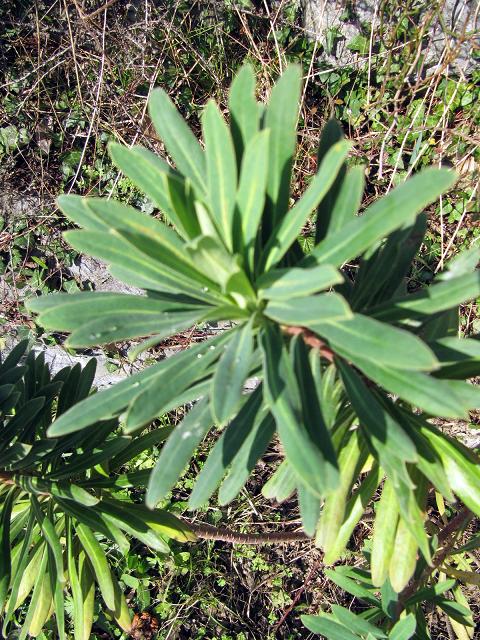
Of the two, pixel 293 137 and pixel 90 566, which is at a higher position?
pixel 293 137

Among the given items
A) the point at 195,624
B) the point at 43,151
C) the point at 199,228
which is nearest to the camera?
the point at 199,228

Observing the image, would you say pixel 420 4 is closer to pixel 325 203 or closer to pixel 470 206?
pixel 470 206

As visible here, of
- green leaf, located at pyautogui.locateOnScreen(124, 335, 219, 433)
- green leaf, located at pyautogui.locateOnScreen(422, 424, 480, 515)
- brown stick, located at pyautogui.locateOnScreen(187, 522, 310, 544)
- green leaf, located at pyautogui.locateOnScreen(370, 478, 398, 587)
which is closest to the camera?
green leaf, located at pyautogui.locateOnScreen(124, 335, 219, 433)

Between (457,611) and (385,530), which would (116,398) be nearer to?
(385,530)

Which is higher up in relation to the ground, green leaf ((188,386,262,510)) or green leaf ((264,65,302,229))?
green leaf ((264,65,302,229))

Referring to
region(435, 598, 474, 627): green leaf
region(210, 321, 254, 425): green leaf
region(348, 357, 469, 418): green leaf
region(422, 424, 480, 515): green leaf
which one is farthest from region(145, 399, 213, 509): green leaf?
region(435, 598, 474, 627): green leaf

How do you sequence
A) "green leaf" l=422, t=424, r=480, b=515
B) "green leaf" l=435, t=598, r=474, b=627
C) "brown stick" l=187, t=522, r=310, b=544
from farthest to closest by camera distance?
"brown stick" l=187, t=522, r=310, b=544, "green leaf" l=435, t=598, r=474, b=627, "green leaf" l=422, t=424, r=480, b=515

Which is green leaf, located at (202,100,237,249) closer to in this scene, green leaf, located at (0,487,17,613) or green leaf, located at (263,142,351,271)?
Result: green leaf, located at (263,142,351,271)

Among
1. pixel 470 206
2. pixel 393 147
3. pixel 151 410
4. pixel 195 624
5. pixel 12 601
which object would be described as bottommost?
pixel 195 624

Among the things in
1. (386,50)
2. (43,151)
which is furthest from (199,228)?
(43,151)
